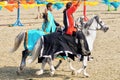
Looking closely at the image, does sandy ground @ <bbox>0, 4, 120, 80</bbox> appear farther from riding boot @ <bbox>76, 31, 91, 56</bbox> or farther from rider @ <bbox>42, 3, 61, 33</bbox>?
rider @ <bbox>42, 3, 61, 33</bbox>

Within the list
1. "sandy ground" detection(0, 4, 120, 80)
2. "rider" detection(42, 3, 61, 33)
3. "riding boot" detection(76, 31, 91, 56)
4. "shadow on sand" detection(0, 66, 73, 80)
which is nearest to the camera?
"riding boot" detection(76, 31, 91, 56)

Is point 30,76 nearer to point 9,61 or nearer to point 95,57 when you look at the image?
point 9,61

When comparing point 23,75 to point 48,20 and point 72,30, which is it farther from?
point 72,30

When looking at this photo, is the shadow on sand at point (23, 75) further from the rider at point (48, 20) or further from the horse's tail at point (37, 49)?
the rider at point (48, 20)

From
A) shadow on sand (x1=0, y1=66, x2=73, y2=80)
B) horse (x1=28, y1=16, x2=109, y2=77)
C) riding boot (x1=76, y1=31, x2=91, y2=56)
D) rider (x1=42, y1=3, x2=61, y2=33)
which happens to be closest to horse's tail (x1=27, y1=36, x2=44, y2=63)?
horse (x1=28, y1=16, x2=109, y2=77)

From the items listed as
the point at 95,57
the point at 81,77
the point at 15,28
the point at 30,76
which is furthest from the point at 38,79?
the point at 15,28

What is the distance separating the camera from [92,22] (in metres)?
9.18

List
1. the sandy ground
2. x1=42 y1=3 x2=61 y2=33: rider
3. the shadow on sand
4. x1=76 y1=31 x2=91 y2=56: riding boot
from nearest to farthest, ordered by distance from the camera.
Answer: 1. x1=76 y1=31 x2=91 y2=56: riding boot
2. the shadow on sand
3. the sandy ground
4. x1=42 y1=3 x2=61 y2=33: rider

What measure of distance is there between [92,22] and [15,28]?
31.8 feet

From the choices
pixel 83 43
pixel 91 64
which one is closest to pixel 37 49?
pixel 83 43

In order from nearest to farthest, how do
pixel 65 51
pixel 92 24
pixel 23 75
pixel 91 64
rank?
pixel 65 51 → pixel 92 24 → pixel 23 75 → pixel 91 64

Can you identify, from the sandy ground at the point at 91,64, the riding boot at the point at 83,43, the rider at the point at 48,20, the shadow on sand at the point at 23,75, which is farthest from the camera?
the rider at the point at 48,20

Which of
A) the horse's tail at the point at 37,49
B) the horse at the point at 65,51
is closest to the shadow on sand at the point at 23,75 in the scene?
the horse at the point at 65,51

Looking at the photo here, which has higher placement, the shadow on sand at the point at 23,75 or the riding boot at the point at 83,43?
the riding boot at the point at 83,43
